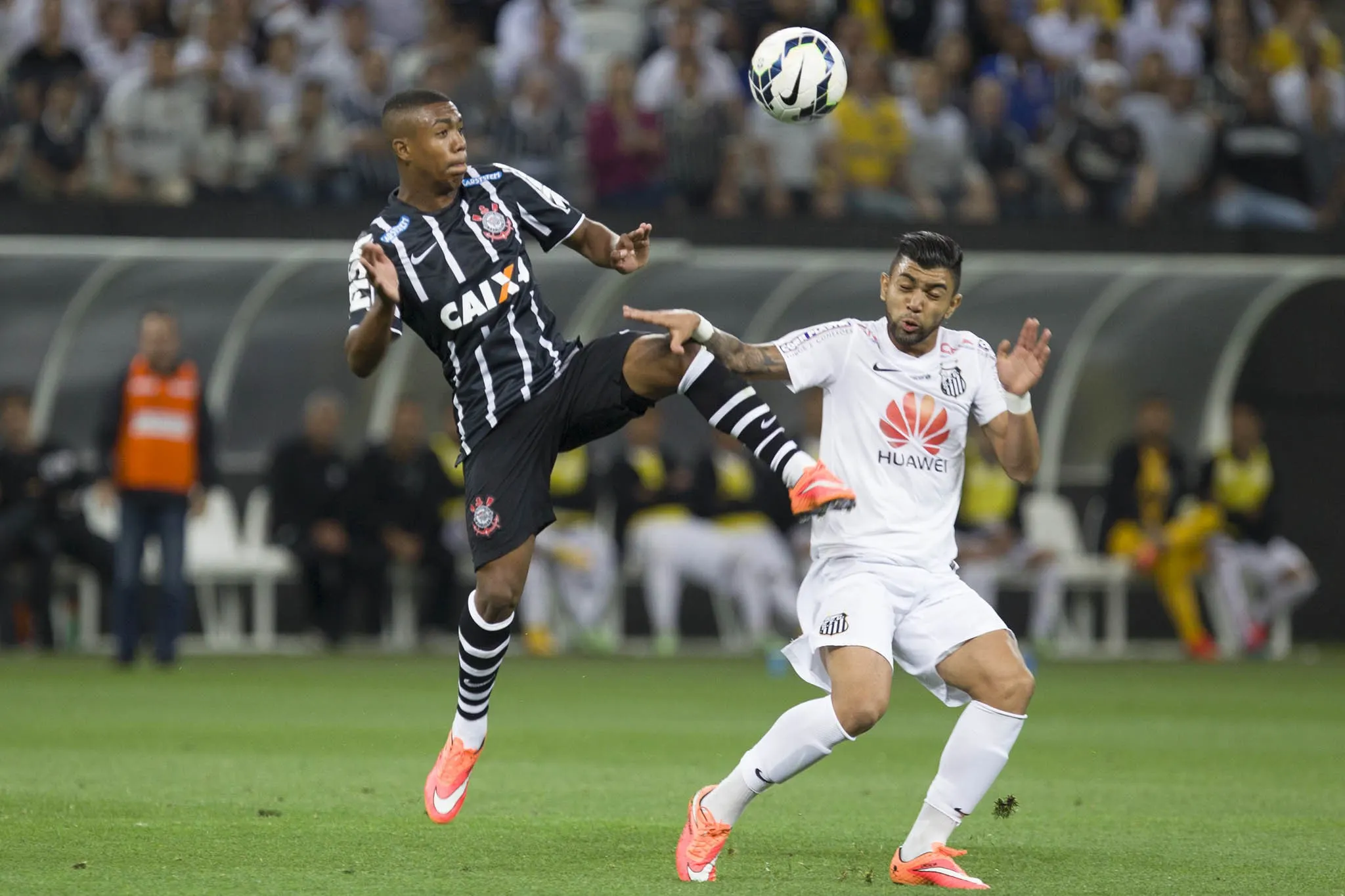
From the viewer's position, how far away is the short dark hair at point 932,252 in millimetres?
5883

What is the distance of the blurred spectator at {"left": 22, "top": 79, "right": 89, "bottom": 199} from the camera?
645 inches

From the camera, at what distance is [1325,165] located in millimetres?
18203

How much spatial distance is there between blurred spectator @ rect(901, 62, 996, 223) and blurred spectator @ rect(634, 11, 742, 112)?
1.55 m

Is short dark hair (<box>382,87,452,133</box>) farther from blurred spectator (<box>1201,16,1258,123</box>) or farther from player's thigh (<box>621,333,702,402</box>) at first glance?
blurred spectator (<box>1201,16,1258,123</box>)

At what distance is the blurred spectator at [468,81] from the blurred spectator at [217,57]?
152 cm

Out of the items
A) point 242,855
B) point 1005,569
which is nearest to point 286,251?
point 1005,569

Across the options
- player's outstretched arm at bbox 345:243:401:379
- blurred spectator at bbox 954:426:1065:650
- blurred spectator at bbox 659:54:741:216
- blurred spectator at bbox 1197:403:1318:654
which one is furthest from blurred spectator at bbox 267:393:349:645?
player's outstretched arm at bbox 345:243:401:379

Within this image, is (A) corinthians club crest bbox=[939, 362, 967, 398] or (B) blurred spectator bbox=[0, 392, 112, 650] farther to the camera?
(B) blurred spectator bbox=[0, 392, 112, 650]

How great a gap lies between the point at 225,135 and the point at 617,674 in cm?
568

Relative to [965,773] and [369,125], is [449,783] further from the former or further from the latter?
[369,125]

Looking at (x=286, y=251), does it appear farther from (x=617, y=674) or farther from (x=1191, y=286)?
(x=1191, y=286)

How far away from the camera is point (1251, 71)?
18.4 meters

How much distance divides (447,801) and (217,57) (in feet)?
38.2

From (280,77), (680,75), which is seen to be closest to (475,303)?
(680,75)
